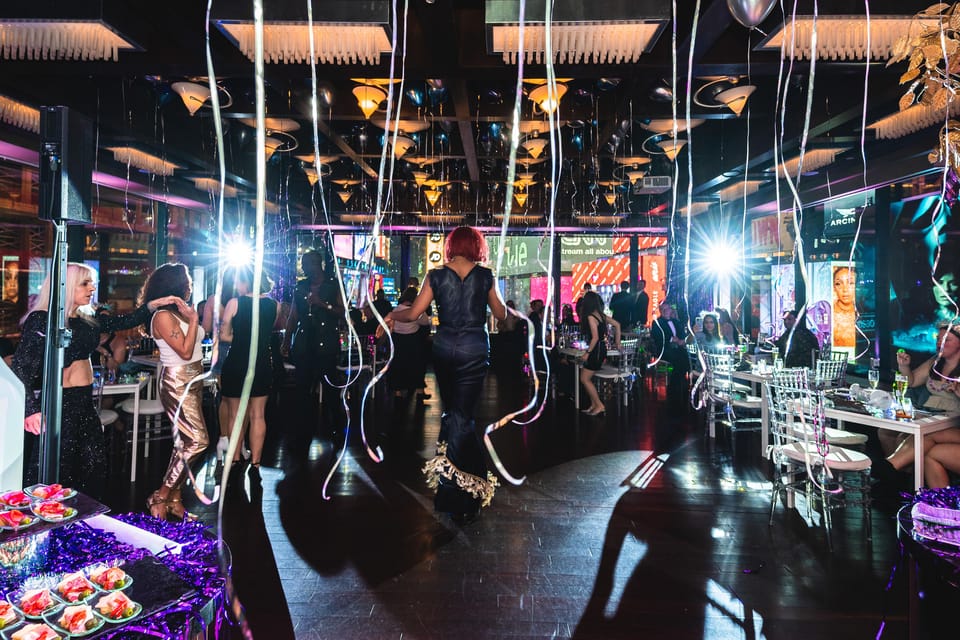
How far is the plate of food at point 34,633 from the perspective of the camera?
1061 mm

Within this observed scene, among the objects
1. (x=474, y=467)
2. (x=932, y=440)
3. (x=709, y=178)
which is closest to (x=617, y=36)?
(x=474, y=467)

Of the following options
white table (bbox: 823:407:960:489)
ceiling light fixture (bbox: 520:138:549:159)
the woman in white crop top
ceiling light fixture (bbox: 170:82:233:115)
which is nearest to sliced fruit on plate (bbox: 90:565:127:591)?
the woman in white crop top

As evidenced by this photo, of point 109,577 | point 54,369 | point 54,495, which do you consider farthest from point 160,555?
point 54,369

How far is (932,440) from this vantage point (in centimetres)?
345

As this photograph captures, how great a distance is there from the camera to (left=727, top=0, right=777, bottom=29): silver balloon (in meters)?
2.71

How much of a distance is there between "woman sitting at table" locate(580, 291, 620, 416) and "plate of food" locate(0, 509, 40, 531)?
5.45 metres

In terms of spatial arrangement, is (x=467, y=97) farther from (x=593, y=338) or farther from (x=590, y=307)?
(x=593, y=338)

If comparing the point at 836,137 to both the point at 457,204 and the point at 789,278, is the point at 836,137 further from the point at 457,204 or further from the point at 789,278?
the point at 457,204

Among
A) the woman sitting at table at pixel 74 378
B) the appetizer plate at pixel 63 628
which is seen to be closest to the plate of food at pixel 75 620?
the appetizer plate at pixel 63 628

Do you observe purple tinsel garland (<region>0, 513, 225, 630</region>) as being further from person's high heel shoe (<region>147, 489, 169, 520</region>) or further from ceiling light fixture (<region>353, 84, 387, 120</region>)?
ceiling light fixture (<region>353, 84, 387, 120</region>)

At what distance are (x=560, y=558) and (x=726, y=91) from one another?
371 centimetres

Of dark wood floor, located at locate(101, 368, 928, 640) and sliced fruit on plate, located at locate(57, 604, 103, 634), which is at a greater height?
sliced fruit on plate, located at locate(57, 604, 103, 634)

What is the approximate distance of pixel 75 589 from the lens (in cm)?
121

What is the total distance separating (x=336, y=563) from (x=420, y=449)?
223 cm
